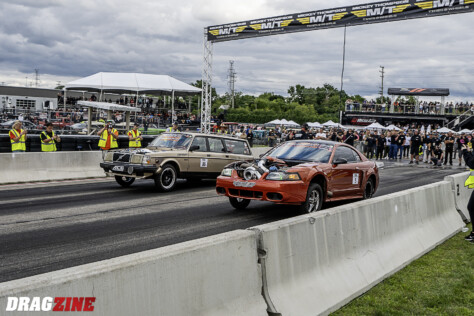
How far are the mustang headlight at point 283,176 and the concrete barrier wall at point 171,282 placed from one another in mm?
4718

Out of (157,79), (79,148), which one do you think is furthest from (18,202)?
(157,79)

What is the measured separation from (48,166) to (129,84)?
59.2 ft

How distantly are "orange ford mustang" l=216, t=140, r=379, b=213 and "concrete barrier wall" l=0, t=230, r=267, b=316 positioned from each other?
185 inches

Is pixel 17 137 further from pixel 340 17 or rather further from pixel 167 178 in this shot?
pixel 340 17

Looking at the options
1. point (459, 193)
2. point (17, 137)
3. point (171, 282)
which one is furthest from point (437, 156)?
point (171, 282)

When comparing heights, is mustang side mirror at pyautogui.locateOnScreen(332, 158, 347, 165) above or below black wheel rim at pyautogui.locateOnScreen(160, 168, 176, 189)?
above

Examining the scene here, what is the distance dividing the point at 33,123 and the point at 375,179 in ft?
71.7

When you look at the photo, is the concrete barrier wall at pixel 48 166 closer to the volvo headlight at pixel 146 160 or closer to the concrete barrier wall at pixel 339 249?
the volvo headlight at pixel 146 160

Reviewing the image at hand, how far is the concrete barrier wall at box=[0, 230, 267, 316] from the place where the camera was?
2698 mm

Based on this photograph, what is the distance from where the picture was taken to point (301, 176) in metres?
8.84

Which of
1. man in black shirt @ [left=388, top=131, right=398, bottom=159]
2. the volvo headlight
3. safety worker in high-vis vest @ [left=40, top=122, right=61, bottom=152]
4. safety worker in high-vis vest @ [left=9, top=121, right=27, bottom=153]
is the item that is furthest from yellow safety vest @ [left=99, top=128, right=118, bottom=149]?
man in black shirt @ [left=388, top=131, right=398, bottom=159]

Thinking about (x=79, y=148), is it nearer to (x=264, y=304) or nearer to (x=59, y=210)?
(x=59, y=210)

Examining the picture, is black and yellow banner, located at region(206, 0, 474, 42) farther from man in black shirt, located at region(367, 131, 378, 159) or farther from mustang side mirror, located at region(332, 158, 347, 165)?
mustang side mirror, located at region(332, 158, 347, 165)

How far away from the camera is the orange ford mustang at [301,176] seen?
8719 mm
